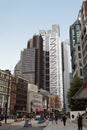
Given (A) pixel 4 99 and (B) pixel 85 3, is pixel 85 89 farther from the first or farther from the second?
(A) pixel 4 99

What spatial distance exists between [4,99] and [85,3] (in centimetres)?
5463

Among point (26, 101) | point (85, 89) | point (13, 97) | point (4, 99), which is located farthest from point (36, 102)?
point (85, 89)

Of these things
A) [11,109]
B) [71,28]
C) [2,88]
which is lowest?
[11,109]

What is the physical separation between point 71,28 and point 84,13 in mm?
51951

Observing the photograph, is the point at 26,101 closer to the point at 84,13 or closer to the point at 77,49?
the point at 77,49

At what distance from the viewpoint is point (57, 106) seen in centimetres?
19838

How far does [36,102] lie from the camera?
14338 centimetres

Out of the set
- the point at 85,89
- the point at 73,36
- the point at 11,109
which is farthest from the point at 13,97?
the point at 85,89

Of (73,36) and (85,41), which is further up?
(73,36)

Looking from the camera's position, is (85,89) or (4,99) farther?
(4,99)

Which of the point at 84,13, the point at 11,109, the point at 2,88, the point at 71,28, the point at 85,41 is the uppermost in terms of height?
the point at 71,28

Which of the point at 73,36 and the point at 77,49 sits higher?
the point at 73,36

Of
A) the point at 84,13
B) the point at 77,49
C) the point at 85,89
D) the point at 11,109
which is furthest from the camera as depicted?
the point at 11,109

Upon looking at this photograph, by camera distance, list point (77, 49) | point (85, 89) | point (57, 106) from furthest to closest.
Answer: point (57, 106)
point (77, 49)
point (85, 89)
